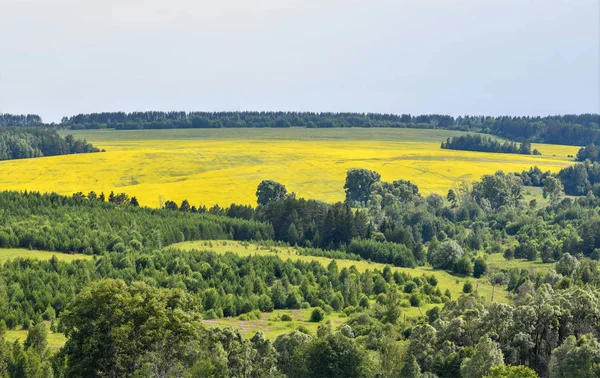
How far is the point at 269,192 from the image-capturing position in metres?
149

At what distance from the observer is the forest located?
46.7 metres

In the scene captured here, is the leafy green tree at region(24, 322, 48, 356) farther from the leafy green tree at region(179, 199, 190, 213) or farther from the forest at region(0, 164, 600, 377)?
the leafy green tree at region(179, 199, 190, 213)

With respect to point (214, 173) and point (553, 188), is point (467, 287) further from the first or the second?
point (214, 173)

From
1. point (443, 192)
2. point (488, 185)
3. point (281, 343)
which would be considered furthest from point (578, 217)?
point (281, 343)

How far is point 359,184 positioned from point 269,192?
58.5ft

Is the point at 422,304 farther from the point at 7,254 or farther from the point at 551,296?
the point at 7,254

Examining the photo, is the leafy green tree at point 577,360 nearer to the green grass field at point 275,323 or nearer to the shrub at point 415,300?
the green grass field at point 275,323

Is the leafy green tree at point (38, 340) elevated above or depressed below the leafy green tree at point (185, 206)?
above

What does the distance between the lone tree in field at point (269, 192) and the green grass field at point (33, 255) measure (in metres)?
50.3

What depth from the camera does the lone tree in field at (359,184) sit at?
15662cm

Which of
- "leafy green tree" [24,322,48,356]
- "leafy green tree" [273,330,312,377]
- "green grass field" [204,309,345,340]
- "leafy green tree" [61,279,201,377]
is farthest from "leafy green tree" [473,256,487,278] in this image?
"leafy green tree" [61,279,201,377]

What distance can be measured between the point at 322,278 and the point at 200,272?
1290 centimetres

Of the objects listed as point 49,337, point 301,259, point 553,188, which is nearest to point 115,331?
point 49,337

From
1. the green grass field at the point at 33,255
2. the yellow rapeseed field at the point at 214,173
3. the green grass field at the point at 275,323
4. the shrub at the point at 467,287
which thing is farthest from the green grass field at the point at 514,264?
the yellow rapeseed field at the point at 214,173
